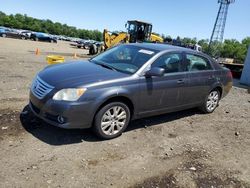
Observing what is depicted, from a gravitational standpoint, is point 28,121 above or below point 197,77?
below

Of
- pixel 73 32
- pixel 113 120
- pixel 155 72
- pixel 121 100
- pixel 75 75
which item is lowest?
pixel 73 32

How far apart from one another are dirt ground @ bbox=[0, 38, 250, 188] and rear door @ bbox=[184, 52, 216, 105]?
0.66 m

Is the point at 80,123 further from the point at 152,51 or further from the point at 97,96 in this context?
the point at 152,51

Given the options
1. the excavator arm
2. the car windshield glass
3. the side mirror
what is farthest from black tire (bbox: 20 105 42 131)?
the excavator arm

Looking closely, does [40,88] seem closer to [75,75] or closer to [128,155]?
[75,75]

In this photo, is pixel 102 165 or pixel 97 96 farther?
pixel 97 96

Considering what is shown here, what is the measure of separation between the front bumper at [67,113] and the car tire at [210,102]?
3577mm

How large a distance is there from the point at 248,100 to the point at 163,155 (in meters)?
6.54

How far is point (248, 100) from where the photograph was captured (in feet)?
32.8

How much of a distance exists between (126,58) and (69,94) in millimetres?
1707

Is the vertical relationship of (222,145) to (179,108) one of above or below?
below

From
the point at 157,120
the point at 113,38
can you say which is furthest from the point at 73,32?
the point at 157,120

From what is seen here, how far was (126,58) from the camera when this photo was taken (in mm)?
5695

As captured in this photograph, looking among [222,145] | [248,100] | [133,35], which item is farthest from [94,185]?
[133,35]
